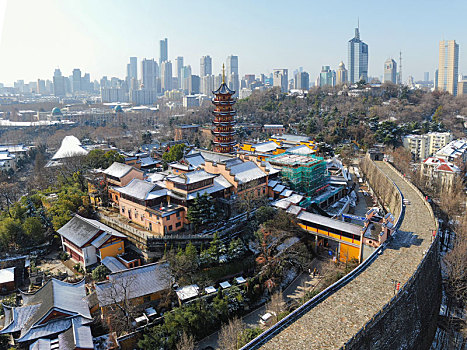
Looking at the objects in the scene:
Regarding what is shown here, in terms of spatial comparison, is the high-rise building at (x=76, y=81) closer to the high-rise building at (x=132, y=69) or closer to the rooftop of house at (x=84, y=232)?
the high-rise building at (x=132, y=69)

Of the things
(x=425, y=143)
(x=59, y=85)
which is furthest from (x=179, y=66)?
(x=425, y=143)

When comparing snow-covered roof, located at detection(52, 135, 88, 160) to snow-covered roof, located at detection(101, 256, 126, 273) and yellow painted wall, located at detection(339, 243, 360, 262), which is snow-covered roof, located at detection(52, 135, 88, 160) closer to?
snow-covered roof, located at detection(101, 256, 126, 273)

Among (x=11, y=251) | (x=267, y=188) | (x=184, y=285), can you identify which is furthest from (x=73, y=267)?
(x=267, y=188)

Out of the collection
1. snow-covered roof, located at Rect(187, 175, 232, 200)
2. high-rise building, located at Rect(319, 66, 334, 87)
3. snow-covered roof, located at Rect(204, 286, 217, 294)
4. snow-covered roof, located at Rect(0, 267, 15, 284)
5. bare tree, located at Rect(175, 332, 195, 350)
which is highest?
high-rise building, located at Rect(319, 66, 334, 87)

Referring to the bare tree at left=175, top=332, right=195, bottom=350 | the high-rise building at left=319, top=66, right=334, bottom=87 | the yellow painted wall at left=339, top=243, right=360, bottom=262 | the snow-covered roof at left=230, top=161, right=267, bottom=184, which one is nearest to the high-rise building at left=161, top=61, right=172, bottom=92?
the high-rise building at left=319, top=66, right=334, bottom=87

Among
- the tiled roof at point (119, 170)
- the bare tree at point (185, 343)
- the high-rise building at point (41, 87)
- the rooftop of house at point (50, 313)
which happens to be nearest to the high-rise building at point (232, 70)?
the high-rise building at point (41, 87)

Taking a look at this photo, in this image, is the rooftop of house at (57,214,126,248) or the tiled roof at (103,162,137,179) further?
the tiled roof at (103,162,137,179)

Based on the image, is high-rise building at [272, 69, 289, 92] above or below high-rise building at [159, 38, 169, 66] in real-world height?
below
